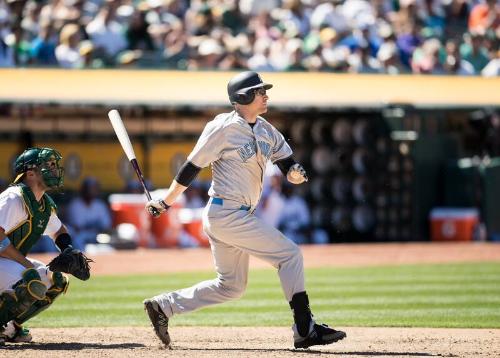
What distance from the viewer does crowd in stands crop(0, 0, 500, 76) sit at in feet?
52.5

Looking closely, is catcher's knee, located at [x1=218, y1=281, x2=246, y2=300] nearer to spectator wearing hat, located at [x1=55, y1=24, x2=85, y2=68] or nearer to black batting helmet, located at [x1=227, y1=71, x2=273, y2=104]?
black batting helmet, located at [x1=227, y1=71, x2=273, y2=104]

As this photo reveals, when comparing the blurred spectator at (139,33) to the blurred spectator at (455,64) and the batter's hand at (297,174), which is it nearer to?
the blurred spectator at (455,64)

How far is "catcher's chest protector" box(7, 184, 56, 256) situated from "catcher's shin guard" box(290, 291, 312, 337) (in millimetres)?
1759

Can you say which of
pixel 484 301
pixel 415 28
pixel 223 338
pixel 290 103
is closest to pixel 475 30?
pixel 415 28

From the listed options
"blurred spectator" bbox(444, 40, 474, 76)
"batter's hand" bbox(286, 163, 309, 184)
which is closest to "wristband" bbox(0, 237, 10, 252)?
"batter's hand" bbox(286, 163, 309, 184)

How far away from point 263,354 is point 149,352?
726 millimetres

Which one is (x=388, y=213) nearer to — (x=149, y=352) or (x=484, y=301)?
(x=484, y=301)

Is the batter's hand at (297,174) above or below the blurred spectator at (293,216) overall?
above

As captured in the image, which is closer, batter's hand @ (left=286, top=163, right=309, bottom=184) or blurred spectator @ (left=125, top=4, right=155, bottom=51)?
batter's hand @ (left=286, top=163, right=309, bottom=184)

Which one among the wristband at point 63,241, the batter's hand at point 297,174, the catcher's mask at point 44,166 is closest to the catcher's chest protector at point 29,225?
the catcher's mask at point 44,166

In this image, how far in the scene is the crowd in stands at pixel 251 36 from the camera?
52.5 feet

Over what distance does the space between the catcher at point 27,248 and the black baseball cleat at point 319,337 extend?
1.52 metres

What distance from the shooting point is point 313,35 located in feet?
59.5

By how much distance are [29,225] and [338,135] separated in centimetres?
1126
